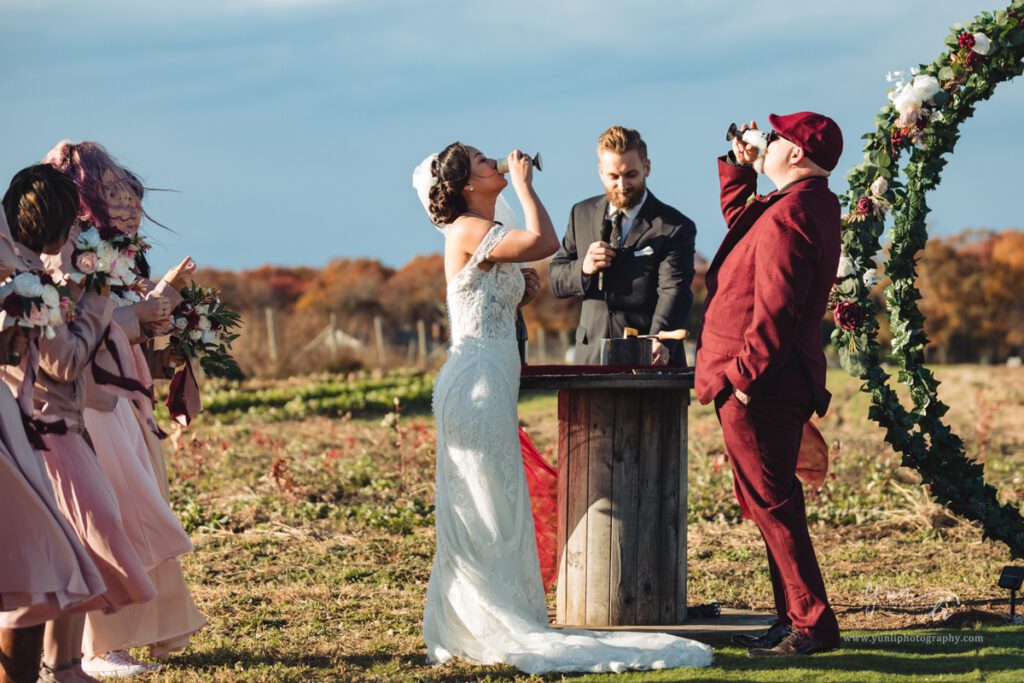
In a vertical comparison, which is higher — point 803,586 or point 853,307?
point 853,307

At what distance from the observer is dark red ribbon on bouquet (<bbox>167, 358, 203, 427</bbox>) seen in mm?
5715

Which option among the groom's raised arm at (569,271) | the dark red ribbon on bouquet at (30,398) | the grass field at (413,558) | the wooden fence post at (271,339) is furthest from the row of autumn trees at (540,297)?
the dark red ribbon on bouquet at (30,398)

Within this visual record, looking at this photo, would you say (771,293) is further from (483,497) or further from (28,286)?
(28,286)

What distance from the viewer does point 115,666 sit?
5.46m

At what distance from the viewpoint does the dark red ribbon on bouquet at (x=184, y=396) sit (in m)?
5.71

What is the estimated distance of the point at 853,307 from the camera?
21.4ft

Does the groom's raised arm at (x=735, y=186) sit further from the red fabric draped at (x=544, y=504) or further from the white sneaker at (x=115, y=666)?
the white sneaker at (x=115, y=666)

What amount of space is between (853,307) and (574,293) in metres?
1.49

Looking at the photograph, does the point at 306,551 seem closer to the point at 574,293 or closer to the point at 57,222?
the point at 574,293

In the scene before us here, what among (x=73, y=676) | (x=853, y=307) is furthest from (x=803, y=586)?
(x=73, y=676)

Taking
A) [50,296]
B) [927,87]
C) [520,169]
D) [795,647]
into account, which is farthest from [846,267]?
[50,296]

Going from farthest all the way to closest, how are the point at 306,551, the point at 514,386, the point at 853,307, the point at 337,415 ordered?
the point at 337,415 < the point at 306,551 < the point at 853,307 < the point at 514,386

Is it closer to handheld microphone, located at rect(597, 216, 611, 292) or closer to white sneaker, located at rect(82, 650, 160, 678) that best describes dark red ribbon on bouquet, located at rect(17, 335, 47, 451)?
white sneaker, located at rect(82, 650, 160, 678)

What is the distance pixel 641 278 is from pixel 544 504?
1.32 meters
